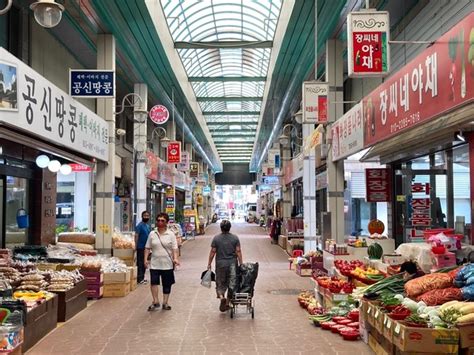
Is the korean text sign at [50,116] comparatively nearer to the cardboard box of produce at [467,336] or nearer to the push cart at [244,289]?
the push cart at [244,289]

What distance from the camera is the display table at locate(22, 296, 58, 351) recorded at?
6441 mm

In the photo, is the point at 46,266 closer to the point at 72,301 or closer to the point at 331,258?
the point at 72,301

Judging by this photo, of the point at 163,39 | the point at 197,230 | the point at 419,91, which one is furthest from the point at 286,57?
A: the point at 197,230

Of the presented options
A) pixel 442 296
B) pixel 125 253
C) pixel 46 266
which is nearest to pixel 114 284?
pixel 46 266

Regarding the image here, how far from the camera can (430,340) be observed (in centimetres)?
482

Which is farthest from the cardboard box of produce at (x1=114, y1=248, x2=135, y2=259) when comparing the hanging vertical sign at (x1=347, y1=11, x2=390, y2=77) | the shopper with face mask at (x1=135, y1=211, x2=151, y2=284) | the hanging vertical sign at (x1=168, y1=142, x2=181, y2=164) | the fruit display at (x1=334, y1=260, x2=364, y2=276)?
the hanging vertical sign at (x1=168, y1=142, x2=181, y2=164)

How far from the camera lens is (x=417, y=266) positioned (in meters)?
7.12

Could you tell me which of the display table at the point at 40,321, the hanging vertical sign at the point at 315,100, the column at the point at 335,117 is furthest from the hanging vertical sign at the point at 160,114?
the display table at the point at 40,321

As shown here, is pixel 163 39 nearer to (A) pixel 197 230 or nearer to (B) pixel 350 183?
(B) pixel 350 183

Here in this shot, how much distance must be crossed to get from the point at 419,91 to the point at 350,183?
9.63 m

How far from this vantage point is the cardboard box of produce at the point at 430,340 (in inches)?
189

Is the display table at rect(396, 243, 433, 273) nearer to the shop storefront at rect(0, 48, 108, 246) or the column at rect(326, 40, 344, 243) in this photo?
the shop storefront at rect(0, 48, 108, 246)

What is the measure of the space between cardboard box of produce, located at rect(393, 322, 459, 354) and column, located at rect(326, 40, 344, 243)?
8616mm

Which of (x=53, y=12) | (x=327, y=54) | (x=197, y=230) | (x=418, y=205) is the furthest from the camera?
(x=197, y=230)
